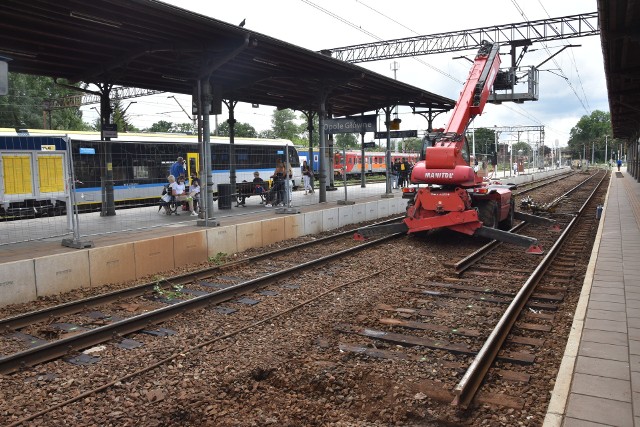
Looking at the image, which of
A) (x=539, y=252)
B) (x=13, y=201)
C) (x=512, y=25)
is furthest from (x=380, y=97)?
(x=13, y=201)

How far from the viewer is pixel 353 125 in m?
17.9

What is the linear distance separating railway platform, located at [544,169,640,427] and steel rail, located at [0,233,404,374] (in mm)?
4691

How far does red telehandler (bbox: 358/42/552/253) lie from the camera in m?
11.4

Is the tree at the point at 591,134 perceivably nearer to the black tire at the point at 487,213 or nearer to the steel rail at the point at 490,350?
the black tire at the point at 487,213

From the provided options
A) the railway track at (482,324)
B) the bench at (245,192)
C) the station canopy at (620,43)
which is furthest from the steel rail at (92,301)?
the station canopy at (620,43)

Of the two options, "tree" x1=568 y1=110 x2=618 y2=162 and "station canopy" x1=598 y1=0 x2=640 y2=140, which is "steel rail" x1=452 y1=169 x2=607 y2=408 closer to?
"station canopy" x1=598 y1=0 x2=640 y2=140

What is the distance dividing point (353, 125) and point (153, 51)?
8348 millimetres

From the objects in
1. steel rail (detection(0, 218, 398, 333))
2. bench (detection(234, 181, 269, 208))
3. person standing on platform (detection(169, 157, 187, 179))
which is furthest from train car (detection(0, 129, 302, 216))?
bench (detection(234, 181, 269, 208))

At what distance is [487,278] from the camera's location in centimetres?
885

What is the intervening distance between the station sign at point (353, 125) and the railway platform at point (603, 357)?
34.0 feet

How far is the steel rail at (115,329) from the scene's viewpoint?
516 centimetres

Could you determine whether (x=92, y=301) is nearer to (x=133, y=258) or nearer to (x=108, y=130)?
(x=133, y=258)

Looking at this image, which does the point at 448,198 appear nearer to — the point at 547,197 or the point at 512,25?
the point at 512,25

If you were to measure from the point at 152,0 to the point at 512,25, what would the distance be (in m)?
19.6
